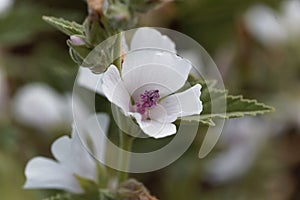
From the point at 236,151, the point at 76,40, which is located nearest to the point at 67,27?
the point at 76,40

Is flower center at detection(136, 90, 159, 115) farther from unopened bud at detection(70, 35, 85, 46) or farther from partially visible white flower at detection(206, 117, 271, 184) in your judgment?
partially visible white flower at detection(206, 117, 271, 184)

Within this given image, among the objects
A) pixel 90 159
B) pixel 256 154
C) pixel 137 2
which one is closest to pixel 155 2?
pixel 137 2

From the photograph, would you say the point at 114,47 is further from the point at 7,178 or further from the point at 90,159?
the point at 7,178

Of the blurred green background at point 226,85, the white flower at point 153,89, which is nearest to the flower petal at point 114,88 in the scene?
the white flower at point 153,89

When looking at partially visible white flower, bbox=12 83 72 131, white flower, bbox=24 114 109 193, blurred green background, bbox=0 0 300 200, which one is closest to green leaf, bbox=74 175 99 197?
white flower, bbox=24 114 109 193

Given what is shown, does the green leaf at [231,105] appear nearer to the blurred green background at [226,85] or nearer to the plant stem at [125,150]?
the plant stem at [125,150]

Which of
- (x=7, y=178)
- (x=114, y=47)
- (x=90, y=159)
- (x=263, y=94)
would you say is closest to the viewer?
(x=114, y=47)
